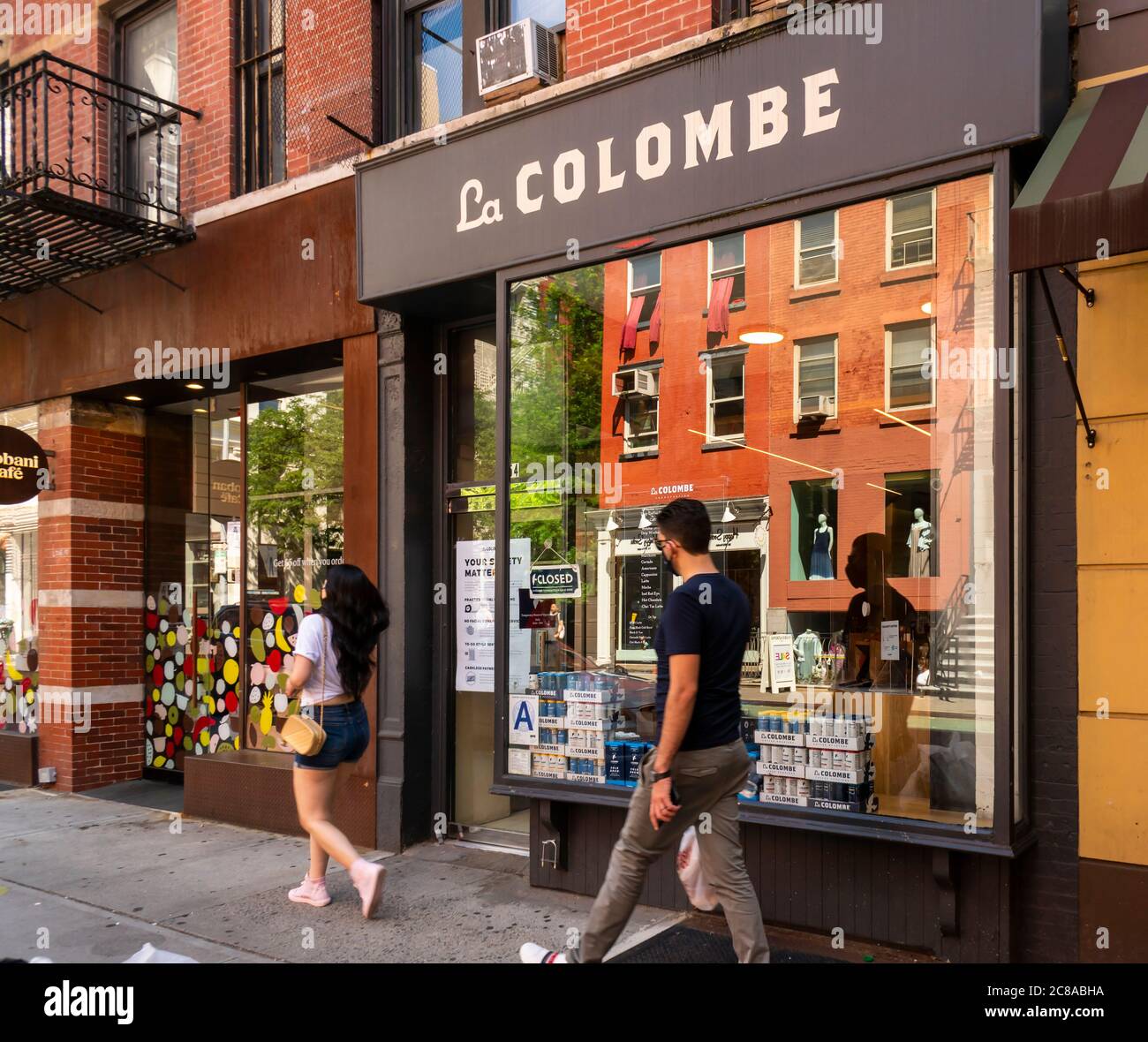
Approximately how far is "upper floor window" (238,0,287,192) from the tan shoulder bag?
4872 millimetres

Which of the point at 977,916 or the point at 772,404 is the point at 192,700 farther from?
the point at 977,916

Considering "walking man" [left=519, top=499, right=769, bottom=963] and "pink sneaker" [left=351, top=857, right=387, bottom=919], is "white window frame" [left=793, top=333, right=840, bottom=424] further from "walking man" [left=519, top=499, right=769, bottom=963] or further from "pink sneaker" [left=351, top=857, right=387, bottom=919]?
"pink sneaker" [left=351, top=857, right=387, bottom=919]

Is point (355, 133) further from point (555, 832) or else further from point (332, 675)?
point (555, 832)

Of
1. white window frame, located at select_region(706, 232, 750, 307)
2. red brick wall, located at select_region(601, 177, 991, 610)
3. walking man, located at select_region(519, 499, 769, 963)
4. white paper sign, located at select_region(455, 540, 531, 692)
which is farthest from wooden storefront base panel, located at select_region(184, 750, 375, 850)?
white window frame, located at select_region(706, 232, 750, 307)

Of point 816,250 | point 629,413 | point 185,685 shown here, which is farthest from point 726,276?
point 185,685

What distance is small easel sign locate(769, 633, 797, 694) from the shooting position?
20.0ft

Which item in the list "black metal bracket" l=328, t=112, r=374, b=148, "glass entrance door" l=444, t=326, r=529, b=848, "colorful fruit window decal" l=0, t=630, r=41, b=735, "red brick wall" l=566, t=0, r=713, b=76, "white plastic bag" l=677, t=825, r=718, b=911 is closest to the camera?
"white plastic bag" l=677, t=825, r=718, b=911

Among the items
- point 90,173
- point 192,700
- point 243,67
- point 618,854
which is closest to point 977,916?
point 618,854

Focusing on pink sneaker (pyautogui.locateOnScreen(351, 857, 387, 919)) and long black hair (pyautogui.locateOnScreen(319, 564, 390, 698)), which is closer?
pink sneaker (pyautogui.locateOnScreen(351, 857, 387, 919))

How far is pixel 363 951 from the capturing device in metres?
5.20

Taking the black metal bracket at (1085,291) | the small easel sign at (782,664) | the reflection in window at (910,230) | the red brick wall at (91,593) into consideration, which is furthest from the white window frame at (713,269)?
the red brick wall at (91,593)

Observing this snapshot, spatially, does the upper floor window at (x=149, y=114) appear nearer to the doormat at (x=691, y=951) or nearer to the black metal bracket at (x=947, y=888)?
the doormat at (x=691, y=951)

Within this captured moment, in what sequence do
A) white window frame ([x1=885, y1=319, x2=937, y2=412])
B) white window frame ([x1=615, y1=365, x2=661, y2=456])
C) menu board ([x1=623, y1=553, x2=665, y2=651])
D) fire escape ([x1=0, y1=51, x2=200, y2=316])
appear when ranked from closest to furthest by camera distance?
white window frame ([x1=885, y1=319, x2=937, y2=412])
menu board ([x1=623, y1=553, x2=665, y2=651])
white window frame ([x1=615, y1=365, x2=661, y2=456])
fire escape ([x1=0, y1=51, x2=200, y2=316])
